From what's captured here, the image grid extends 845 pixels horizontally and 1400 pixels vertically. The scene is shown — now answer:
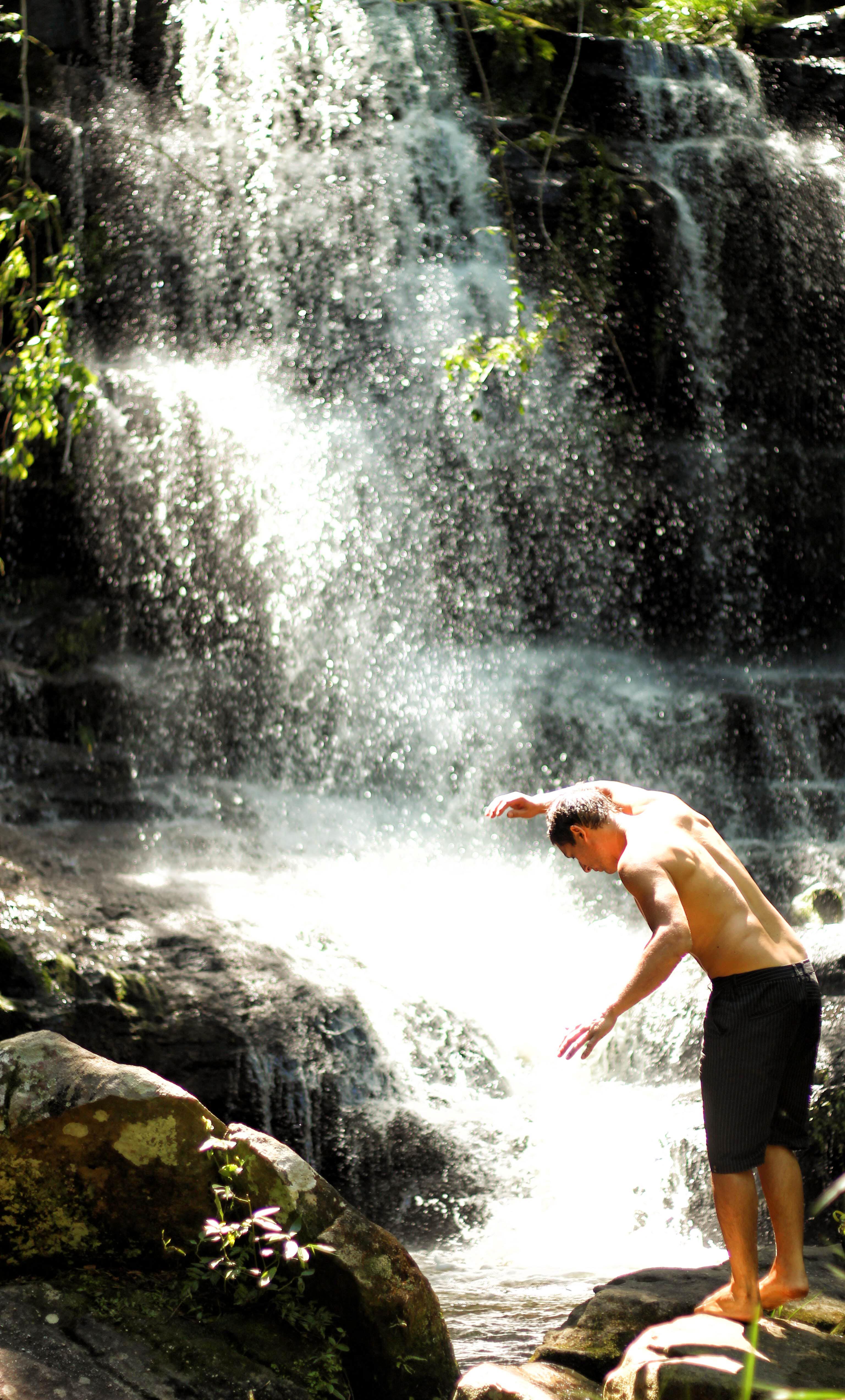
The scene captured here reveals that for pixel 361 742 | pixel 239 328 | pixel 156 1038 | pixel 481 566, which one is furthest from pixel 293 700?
pixel 156 1038

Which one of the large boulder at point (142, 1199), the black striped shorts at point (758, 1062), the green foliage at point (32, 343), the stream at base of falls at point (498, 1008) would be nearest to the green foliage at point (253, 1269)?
the large boulder at point (142, 1199)

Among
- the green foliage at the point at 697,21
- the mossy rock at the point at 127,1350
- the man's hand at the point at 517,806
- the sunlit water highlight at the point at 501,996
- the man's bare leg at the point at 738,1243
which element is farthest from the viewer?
the green foliage at the point at 697,21

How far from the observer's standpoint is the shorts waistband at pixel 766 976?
3779 millimetres

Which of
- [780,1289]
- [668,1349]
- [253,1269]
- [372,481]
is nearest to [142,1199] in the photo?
[253,1269]

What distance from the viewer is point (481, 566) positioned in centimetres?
1260

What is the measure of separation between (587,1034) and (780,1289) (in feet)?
3.67

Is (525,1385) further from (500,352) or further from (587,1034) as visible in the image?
(500,352)

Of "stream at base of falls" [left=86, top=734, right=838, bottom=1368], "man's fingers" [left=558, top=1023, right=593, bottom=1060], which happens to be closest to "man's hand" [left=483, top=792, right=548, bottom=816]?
"stream at base of falls" [left=86, top=734, right=838, bottom=1368]

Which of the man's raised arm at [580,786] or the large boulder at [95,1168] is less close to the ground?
the man's raised arm at [580,786]

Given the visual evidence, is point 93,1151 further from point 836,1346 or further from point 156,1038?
point 156,1038

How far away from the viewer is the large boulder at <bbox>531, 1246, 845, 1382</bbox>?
3.67 metres

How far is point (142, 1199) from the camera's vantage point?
11.3 ft

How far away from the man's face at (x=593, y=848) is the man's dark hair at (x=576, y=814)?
0.01 metres

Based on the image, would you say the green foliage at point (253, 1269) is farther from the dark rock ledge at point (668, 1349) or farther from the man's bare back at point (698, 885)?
the man's bare back at point (698, 885)
